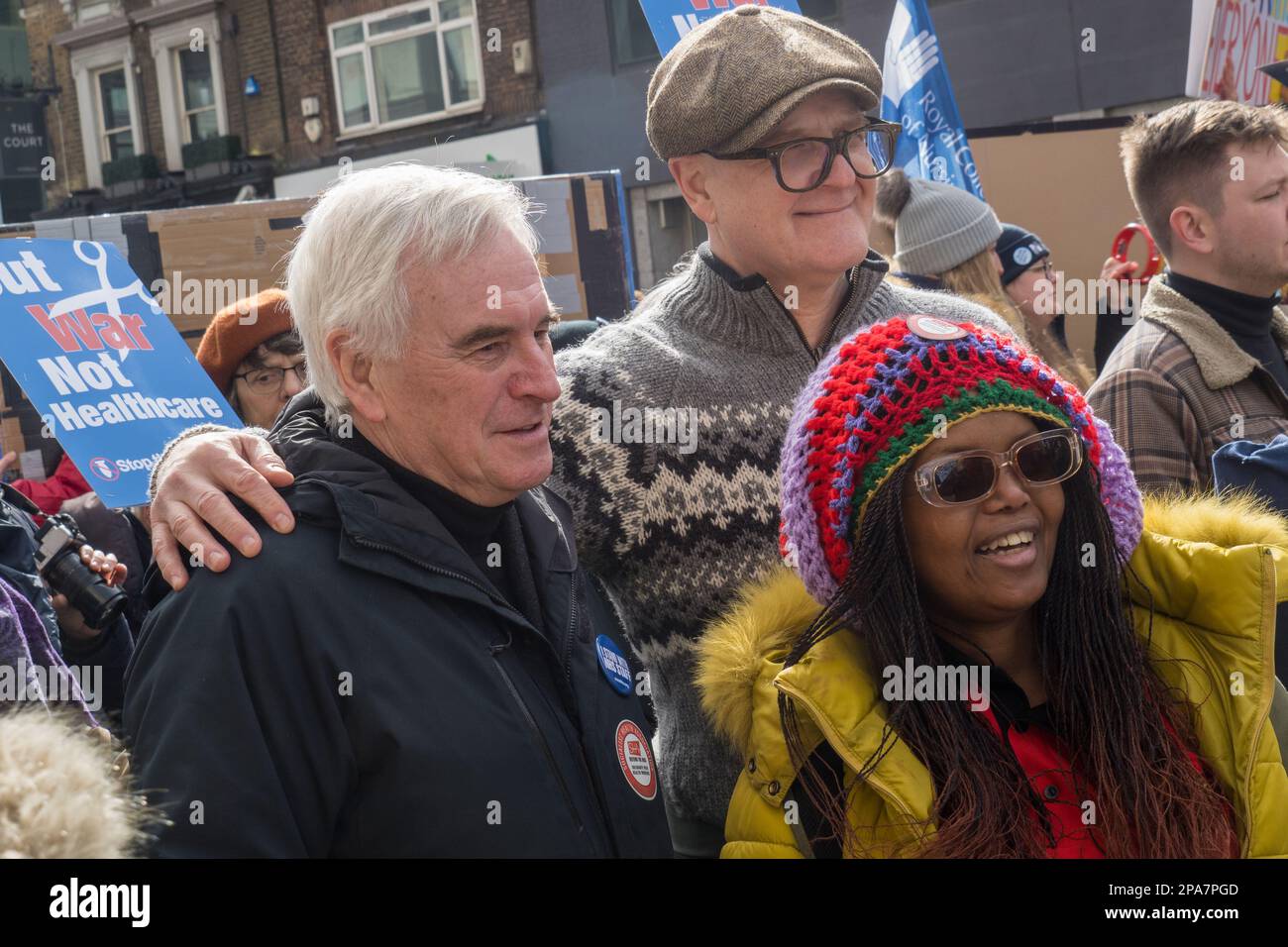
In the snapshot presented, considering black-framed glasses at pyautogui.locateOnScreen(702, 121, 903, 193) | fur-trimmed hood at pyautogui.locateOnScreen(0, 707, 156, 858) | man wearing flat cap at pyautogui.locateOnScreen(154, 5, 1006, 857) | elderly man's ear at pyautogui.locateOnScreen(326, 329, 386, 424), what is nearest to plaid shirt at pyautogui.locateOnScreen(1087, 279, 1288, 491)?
man wearing flat cap at pyautogui.locateOnScreen(154, 5, 1006, 857)

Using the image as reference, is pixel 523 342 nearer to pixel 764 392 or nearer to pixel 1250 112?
pixel 764 392

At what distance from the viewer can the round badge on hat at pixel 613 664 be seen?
2.01 m

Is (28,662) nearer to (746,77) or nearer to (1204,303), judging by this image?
(746,77)

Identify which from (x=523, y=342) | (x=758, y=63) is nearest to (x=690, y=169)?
(x=758, y=63)

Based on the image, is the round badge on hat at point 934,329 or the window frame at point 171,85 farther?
the window frame at point 171,85

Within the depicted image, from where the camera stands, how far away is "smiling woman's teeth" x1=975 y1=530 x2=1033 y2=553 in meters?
1.83

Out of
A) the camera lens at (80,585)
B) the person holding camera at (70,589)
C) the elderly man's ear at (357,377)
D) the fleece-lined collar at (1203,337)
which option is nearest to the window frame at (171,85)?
the person holding camera at (70,589)

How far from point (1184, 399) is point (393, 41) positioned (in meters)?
16.8

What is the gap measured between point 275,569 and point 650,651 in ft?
2.70

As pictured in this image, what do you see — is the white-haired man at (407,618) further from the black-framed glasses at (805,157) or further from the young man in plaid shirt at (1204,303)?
the young man in plaid shirt at (1204,303)

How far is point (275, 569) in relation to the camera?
169cm

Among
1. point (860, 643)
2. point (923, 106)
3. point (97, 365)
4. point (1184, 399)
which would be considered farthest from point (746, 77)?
point (923, 106)

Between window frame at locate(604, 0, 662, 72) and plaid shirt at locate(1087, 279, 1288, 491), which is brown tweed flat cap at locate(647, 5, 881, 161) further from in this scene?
window frame at locate(604, 0, 662, 72)

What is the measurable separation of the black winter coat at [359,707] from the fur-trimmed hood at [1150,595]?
19cm
